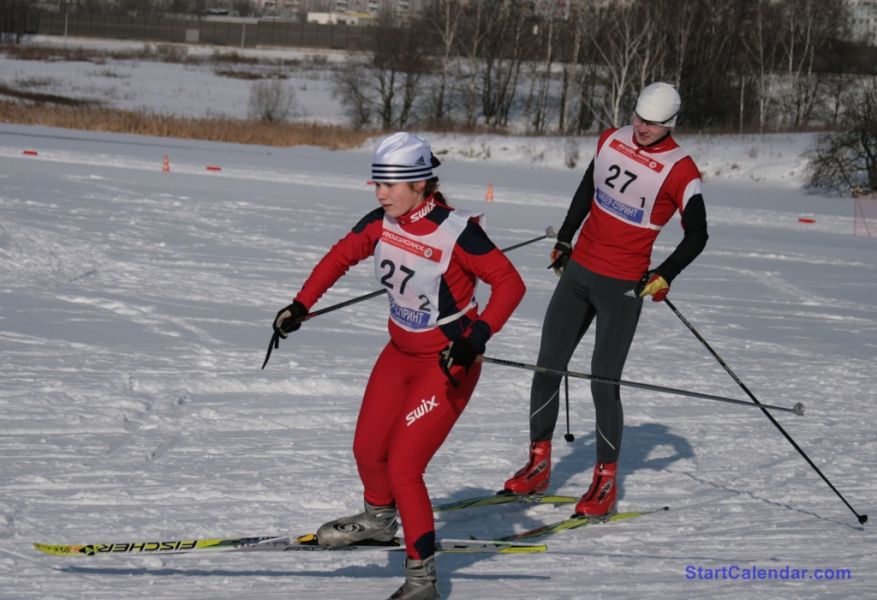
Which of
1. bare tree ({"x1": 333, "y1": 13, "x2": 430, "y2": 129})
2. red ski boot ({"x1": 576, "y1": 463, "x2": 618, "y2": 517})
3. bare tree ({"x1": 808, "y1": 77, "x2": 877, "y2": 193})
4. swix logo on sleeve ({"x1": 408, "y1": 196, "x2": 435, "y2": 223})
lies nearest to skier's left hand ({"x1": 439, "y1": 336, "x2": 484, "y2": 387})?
swix logo on sleeve ({"x1": 408, "y1": 196, "x2": 435, "y2": 223})

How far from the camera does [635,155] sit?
5348 mm

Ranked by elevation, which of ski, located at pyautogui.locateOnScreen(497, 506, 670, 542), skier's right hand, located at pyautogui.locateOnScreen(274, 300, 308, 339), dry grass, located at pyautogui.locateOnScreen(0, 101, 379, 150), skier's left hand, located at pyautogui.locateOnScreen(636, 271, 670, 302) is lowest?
dry grass, located at pyautogui.locateOnScreen(0, 101, 379, 150)

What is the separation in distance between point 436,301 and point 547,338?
1.51 metres

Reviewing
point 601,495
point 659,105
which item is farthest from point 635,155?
point 601,495

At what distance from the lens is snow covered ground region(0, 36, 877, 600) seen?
4.53 meters

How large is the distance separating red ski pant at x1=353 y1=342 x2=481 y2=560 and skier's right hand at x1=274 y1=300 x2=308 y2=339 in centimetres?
36

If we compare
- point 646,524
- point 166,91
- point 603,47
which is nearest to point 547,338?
point 646,524

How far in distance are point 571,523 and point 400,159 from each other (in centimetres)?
221

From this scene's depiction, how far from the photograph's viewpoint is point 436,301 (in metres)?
4.11

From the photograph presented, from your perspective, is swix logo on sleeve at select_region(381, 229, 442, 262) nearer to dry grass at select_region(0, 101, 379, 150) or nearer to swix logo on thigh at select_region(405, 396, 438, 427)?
swix logo on thigh at select_region(405, 396, 438, 427)

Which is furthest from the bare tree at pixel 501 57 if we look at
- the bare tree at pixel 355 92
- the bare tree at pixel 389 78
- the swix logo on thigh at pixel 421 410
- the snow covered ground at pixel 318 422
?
the swix logo on thigh at pixel 421 410

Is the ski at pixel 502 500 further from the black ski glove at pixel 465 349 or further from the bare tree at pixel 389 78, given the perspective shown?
the bare tree at pixel 389 78

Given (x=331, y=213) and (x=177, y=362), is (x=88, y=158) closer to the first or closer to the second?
(x=331, y=213)

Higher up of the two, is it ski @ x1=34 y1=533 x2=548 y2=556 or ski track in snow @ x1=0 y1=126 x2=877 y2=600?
ski @ x1=34 y1=533 x2=548 y2=556
